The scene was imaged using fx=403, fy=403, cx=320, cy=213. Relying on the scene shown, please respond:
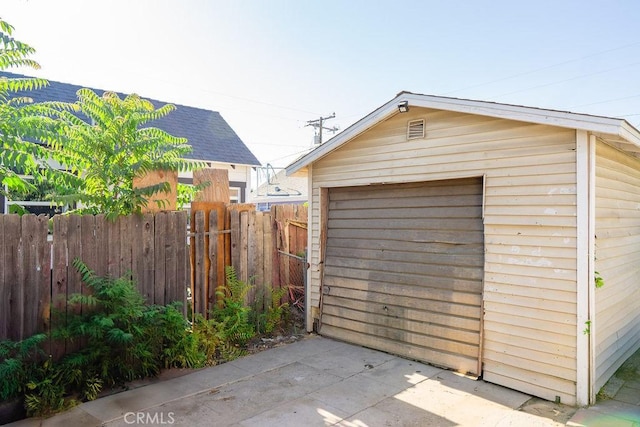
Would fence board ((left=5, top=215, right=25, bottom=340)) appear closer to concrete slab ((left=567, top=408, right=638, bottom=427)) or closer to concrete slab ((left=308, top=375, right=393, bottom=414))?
concrete slab ((left=308, top=375, right=393, bottom=414))

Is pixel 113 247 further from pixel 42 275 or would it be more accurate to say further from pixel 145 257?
pixel 42 275

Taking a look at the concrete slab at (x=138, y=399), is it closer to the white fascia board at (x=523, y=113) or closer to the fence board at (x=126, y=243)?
the fence board at (x=126, y=243)

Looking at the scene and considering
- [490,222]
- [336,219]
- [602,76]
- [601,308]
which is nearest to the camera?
[601,308]

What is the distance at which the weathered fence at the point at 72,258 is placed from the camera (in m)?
3.75

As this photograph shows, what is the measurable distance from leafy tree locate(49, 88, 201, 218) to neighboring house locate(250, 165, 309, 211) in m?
14.9

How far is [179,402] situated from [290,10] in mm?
8580

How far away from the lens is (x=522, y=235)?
420cm

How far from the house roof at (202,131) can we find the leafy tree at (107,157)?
24.8 ft

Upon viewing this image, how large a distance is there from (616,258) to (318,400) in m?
3.70

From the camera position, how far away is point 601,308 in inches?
164

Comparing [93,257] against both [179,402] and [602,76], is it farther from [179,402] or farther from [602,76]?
[602,76]

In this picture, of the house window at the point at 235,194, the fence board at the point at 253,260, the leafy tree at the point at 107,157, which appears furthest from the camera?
the house window at the point at 235,194

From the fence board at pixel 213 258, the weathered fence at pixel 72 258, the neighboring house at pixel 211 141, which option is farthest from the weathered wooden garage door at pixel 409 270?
the neighboring house at pixel 211 141

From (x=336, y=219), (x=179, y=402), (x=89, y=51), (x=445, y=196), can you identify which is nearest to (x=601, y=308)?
(x=445, y=196)
